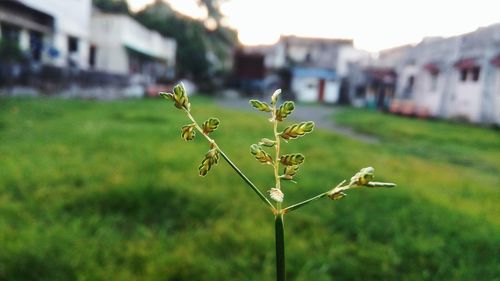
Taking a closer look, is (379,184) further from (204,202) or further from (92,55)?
(92,55)

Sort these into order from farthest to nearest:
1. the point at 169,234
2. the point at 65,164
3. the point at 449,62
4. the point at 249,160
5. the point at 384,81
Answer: the point at 384,81 < the point at 449,62 < the point at 249,160 < the point at 65,164 < the point at 169,234

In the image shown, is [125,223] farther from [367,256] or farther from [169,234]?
[367,256]

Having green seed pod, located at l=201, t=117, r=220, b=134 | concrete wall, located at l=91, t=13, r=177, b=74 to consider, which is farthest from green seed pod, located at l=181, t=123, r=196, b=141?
concrete wall, located at l=91, t=13, r=177, b=74

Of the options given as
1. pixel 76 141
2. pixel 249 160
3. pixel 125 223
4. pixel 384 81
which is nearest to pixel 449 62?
pixel 384 81

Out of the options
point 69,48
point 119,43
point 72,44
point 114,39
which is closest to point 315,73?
point 119,43

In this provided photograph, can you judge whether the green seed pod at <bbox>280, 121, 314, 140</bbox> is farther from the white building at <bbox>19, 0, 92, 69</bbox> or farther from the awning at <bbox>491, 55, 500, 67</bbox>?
the awning at <bbox>491, 55, 500, 67</bbox>

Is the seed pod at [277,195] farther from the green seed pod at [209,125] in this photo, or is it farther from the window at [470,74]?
the window at [470,74]
